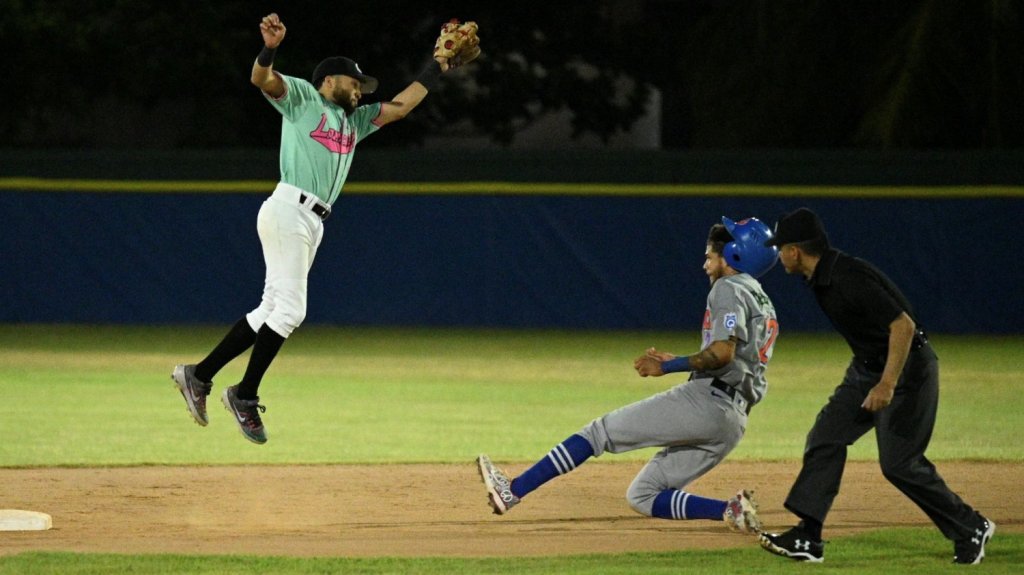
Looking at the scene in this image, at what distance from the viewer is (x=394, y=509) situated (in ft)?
28.0

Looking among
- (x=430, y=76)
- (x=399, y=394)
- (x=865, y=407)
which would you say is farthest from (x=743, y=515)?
(x=399, y=394)

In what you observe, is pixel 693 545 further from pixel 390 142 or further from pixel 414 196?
pixel 390 142

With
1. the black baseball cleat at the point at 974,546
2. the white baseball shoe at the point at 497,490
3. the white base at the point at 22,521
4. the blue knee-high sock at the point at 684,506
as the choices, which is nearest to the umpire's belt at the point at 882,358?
the black baseball cleat at the point at 974,546

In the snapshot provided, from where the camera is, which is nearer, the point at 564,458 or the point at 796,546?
the point at 796,546

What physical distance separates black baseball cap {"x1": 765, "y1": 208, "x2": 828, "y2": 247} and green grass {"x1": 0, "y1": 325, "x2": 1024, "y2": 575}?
1.37 meters

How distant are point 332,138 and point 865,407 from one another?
291cm

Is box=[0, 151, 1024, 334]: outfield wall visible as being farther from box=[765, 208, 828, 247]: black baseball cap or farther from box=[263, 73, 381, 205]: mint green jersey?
box=[765, 208, 828, 247]: black baseball cap

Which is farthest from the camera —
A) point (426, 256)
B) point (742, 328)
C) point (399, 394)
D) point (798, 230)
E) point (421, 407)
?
point (426, 256)

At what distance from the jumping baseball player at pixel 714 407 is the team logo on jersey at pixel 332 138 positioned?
169 centimetres

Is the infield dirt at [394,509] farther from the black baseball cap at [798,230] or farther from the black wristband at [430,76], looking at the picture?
the black wristband at [430,76]

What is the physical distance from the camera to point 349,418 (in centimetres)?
1251

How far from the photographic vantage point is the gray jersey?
23.3 feet

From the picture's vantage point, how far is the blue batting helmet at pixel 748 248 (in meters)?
7.25

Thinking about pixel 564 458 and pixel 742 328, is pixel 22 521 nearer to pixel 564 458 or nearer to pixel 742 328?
pixel 564 458
